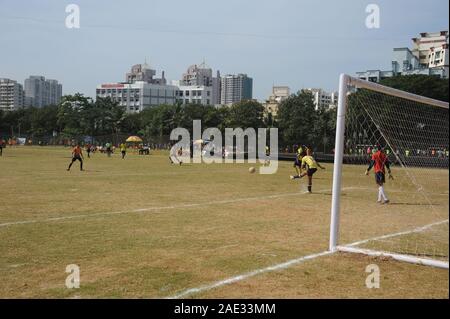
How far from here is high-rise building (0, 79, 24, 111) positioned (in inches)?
5896

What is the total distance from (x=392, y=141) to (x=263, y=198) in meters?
5.39

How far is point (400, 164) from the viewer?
13055 mm

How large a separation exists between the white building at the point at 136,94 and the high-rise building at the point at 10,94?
24785 millimetres

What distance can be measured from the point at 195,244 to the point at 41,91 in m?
168

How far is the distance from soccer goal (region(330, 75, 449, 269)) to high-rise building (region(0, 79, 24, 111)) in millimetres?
151460

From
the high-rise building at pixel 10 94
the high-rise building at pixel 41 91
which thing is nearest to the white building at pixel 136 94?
the high-rise building at pixel 41 91

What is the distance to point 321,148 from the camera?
48125mm

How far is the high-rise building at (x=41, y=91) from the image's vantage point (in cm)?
15860

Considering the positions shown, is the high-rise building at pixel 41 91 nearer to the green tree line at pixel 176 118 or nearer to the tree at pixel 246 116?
the green tree line at pixel 176 118

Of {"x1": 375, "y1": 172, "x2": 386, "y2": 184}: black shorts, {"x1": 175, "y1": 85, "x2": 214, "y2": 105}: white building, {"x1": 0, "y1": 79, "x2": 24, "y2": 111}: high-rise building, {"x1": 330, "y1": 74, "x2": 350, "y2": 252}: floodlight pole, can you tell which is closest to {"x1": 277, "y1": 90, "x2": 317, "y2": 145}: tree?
{"x1": 375, "y1": 172, "x2": 386, "y2": 184}: black shorts

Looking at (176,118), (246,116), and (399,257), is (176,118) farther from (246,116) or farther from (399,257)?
(399,257)

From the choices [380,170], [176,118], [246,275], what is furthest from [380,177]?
[176,118]
